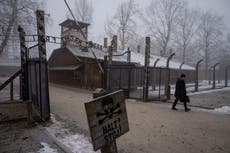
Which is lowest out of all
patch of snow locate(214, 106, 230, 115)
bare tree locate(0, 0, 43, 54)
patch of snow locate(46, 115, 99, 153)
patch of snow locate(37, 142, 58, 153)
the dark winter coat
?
patch of snow locate(214, 106, 230, 115)

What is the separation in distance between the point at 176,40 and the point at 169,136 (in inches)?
1771

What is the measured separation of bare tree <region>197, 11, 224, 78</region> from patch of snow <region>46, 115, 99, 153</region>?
46.7 meters

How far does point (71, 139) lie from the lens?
5066 mm

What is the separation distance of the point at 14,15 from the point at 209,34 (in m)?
43.2

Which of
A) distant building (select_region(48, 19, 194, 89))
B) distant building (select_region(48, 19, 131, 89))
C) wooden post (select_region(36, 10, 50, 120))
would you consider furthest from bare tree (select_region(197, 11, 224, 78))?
wooden post (select_region(36, 10, 50, 120))

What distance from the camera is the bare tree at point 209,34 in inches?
1838

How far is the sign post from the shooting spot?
2.16 meters

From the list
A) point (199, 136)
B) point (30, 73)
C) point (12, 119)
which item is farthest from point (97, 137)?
point (30, 73)

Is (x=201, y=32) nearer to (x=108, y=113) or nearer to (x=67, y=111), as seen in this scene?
(x=67, y=111)

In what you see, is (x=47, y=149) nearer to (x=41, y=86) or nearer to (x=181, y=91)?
(x=41, y=86)

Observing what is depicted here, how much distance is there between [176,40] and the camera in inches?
1849

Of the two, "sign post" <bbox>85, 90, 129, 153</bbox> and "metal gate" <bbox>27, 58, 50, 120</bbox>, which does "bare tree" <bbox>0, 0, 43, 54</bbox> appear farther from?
"sign post" <bbox>85, 90, 129, 153</bbox>

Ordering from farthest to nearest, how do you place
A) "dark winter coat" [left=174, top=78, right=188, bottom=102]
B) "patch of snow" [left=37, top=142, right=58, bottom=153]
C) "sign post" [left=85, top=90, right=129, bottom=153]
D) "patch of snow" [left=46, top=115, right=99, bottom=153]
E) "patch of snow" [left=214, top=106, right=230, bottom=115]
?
"patch of snow" [left=214, top=106, right=230, bottom=115]
"dark winter coat" [left=174, top=78, right=188, bottom=102]
"patch of snow" [left=46, top=115, right=99, bottom=153]
"patch of snow" [left=37, top=142, right=58, bottom=153]
"sign post" [left=85, top=90, right=129, bottom=153]

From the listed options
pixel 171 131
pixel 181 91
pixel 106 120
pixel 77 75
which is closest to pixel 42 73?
pixel 171 131
